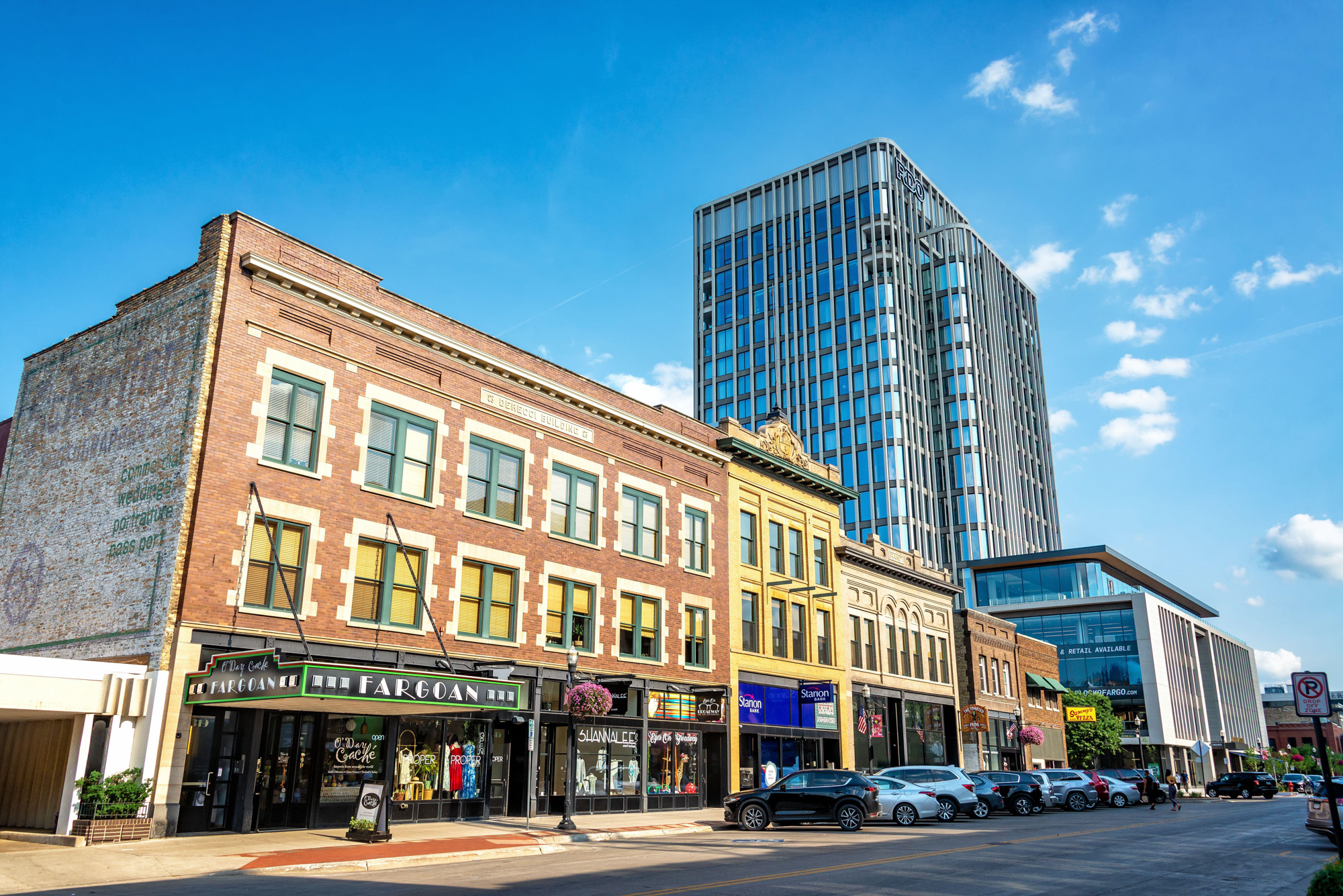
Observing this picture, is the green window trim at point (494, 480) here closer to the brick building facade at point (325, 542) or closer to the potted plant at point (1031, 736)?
the brick building facade at point (325, 542)

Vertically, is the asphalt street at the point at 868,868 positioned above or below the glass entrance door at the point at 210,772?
below

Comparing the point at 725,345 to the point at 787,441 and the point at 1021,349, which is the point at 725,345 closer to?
the point at 1021,349

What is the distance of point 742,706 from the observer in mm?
36000

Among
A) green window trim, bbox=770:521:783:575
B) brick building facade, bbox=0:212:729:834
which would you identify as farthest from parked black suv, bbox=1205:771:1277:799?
brick building facade, bbox=0:212:729:834

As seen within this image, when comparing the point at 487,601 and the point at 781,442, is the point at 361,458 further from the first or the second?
Answer: the point at 781,442

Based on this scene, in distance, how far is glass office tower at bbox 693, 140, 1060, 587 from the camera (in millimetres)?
95312

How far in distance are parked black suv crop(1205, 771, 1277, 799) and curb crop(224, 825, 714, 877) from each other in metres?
51.5

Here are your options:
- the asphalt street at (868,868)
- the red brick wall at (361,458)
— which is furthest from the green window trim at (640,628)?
the asphalt street at (868,868)

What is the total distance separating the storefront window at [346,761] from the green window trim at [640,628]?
956 cm

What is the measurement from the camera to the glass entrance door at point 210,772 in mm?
19984

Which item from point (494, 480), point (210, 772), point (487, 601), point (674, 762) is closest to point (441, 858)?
point (210, 772)

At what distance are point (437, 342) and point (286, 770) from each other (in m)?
11.3

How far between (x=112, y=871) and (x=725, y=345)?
9301 cm

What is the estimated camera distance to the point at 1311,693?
14.4 m
